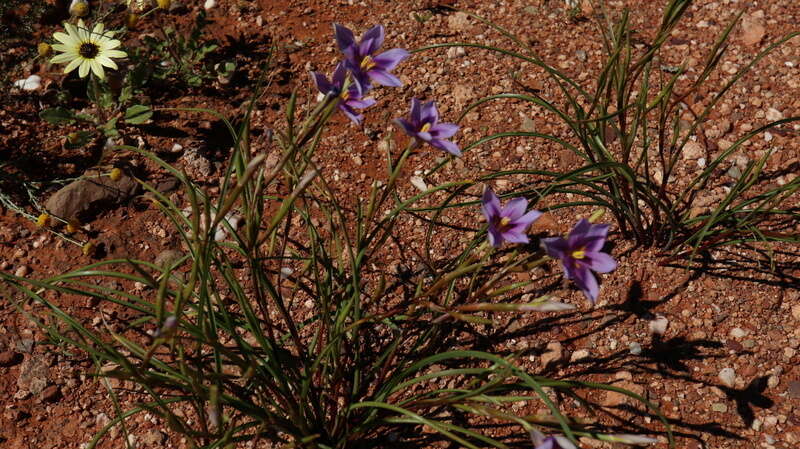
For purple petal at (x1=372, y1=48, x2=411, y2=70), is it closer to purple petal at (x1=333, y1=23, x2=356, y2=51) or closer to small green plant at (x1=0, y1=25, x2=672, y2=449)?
small green plant at (x1=0, y1=25, x2=672, y2=449)

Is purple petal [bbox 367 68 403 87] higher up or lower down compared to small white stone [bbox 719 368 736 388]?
higher up

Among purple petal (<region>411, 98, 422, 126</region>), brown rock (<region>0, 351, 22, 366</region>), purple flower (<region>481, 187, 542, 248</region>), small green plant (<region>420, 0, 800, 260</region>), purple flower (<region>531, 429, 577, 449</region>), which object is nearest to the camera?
purple flower (<region>531, 429, 577, 449</region>)

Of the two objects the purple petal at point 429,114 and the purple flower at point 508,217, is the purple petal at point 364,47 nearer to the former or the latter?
the purple petal at point 429,114

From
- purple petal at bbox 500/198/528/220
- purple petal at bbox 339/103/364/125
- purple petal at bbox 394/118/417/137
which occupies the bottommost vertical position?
purple petal at bbox 500/198/528/220

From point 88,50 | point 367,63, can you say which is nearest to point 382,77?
point 367,63

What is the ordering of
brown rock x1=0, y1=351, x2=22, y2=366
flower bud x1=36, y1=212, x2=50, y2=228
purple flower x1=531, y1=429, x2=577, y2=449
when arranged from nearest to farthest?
purple flower x1=531, y1=429, x2=577, y2=449 → brown rock x1=0, y1=351, x2=22, y2=366 → flower bud x1=36, y1=212, x2=50, y2=228

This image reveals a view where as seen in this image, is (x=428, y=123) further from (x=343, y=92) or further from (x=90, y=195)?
(x=90, y=195)

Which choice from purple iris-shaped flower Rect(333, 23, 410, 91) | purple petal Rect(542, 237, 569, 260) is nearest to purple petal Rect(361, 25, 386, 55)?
purple iris-shaped flower Rect(333, 23, 410, 91)
